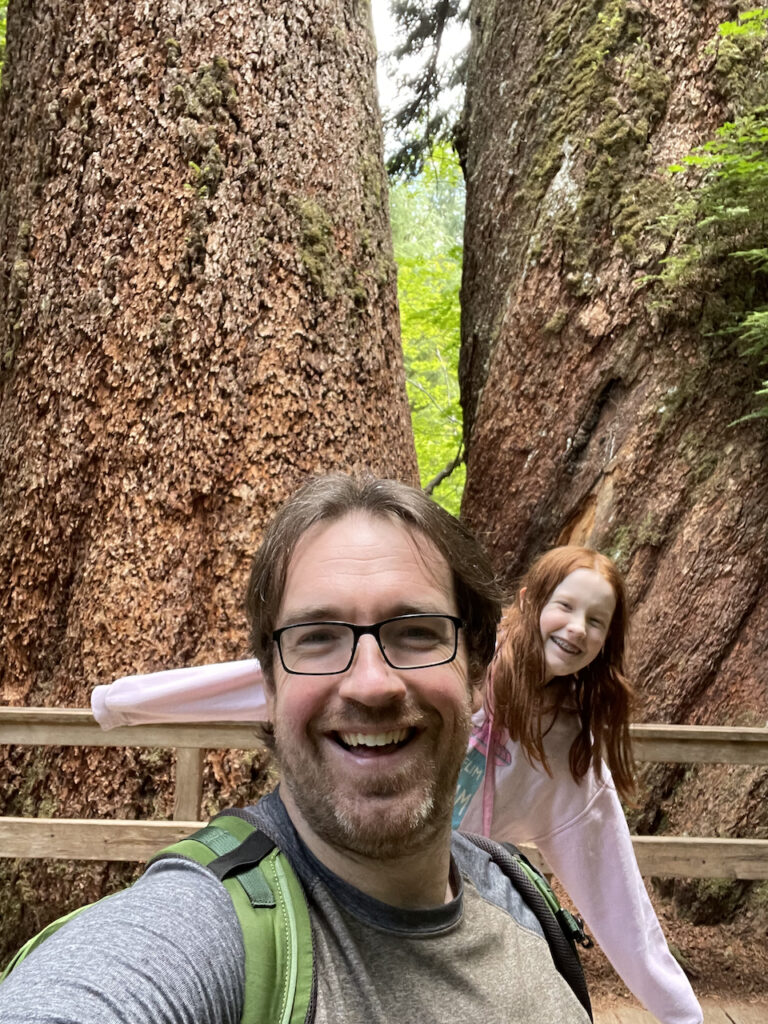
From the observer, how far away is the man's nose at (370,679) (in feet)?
4.20

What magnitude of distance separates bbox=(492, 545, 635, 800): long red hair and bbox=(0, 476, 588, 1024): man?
874 millimetres

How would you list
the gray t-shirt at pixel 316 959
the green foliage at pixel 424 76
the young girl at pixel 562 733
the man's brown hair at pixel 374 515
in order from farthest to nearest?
1. the green foliage at pixel 424 76
2. the young girl at pixel 562 733
3. the man's brown hair at pixel 374 515
4. the gray t-shirt at pixel 316 959

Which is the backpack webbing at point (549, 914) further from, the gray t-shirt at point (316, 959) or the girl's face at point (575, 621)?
the girl's face at point (575, 621)

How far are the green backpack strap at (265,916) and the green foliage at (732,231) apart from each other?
189 inches

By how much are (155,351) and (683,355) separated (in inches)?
138

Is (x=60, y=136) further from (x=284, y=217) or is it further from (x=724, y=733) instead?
(x=724, y=733)

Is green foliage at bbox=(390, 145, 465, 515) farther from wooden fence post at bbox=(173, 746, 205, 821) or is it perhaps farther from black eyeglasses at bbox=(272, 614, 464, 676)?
black eyeglasses at bbox=(272, 614, 464, 676)

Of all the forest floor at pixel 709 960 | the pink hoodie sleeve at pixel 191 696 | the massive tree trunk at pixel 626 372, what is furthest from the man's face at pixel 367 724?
the massive tree trunk at pixel 626 372

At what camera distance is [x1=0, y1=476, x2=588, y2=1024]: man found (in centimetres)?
102

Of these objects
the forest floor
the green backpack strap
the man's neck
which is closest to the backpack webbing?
the man's neck

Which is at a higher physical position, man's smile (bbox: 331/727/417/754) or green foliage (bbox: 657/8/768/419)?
green foliage (bbox: 657/8/768/419)

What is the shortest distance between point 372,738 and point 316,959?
303mm

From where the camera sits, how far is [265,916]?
107cm

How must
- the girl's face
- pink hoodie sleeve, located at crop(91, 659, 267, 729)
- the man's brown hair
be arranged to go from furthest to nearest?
the girl's face
pink hoodie sleeve, located at crop(91, 659, 267, 729)
the man's brown hair
